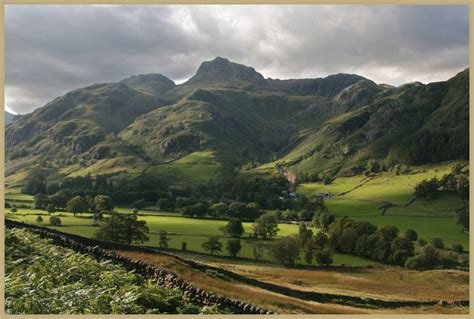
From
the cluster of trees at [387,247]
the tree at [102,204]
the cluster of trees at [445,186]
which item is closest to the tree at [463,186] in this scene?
the cluster of trees at [445,186]

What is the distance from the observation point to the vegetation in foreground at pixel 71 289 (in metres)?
19.3

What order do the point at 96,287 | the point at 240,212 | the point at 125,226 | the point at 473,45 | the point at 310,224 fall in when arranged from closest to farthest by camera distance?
the point at 96,287, the point at 473,45, the point at 125,226, the point at 310,224, the point at 240,212

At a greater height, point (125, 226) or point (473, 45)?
point (473, 45)

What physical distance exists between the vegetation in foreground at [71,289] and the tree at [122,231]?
66.0 metres

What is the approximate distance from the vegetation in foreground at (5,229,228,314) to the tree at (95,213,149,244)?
217ft

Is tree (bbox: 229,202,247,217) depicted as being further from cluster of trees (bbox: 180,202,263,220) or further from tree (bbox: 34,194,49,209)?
tree (bbox: 34,194,49,209)

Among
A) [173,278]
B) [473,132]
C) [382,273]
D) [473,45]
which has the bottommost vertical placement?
[382,273]

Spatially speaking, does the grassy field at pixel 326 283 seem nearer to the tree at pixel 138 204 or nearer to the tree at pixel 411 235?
the tree at pixel 411 235

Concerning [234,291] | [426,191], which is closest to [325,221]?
[426,191]

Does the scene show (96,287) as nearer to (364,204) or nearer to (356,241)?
(356,241)

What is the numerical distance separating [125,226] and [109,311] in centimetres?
8007

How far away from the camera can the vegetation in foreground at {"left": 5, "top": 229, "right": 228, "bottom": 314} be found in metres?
19.3

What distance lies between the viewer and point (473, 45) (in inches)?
1110

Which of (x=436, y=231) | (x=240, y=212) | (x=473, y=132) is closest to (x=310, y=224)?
(x=240, y=212)
